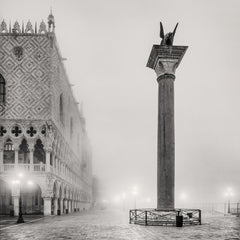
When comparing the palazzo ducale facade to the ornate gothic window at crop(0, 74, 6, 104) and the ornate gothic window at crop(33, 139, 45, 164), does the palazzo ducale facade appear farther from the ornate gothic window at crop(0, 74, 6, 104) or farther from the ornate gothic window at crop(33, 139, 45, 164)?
the ornate gothic window at crop(33, 139, 45, 164)

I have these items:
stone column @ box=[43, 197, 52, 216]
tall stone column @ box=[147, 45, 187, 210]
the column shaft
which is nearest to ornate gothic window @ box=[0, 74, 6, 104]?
stone column @ box=[43, 197, 52, 216]

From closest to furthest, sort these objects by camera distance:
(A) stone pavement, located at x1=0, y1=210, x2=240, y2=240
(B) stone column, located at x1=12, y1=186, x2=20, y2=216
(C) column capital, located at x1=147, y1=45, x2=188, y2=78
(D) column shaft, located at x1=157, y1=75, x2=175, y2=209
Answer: (A) stone pavement, located at x1=0, y1=210, x2=240, y2=240
(D) column shaft, located at x1=157, y1=75, x2=175, y2=209
(C) column capital, located at x1=147, y1=45, x2=188, y2=78
(B) stone column, located at x1=12, y1=186, x2=20, y2=216

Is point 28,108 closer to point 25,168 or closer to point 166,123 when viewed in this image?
point 25,168

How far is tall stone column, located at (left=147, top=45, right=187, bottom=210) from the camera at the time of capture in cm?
2052

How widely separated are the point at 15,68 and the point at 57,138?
7526mm

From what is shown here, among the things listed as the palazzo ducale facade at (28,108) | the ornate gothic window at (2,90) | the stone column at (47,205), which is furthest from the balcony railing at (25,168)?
the ornate gothic window at (2,90)

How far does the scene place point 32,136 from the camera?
35.5 metres

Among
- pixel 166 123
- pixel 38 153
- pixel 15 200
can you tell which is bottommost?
pixel 15 200

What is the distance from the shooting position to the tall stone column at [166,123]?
20.5 meters

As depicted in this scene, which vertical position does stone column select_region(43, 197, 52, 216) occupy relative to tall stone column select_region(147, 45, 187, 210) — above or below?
below

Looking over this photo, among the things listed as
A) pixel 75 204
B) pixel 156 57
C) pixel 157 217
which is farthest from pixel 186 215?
pixel 75 204

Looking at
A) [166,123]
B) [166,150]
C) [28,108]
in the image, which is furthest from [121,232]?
[28,108]

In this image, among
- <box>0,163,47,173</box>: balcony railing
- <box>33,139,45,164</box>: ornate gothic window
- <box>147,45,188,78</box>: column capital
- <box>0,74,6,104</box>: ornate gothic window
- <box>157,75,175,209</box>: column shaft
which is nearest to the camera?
<box>157,75,175,209</box>: column shaft

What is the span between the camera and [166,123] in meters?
21.0
